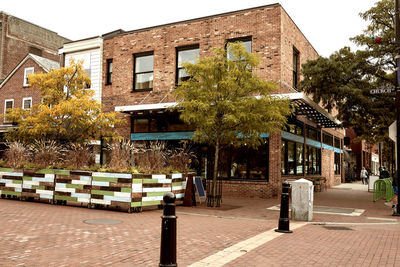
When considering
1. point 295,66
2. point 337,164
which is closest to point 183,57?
point 295,66

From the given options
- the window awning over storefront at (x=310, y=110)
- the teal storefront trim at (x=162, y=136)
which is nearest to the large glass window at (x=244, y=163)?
the teal storefront trim at (x=162, y=136)

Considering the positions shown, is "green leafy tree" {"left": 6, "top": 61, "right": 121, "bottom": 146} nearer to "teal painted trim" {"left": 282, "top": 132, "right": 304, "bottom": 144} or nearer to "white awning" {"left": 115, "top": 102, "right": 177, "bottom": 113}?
"white awning" {"left": 115, "top": 102, "right": 177, "bottom": 113}

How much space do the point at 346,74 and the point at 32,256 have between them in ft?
47.7

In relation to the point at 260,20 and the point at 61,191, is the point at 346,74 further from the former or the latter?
the point at 61,191

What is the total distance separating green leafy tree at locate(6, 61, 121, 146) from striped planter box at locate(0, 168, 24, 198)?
3168 mm

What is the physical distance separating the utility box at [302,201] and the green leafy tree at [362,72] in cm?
748

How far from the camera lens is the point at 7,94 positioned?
27438 mm

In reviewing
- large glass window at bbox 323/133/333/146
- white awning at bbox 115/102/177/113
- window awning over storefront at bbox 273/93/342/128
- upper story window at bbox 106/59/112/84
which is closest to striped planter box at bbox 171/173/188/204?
window awning over storefront at bbox 273/93/342/128


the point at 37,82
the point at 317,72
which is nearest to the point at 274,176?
the point at 317,72

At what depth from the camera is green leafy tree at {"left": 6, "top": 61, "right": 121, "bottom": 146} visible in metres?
15.6

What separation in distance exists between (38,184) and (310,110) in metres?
11.8

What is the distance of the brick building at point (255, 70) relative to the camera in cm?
1605

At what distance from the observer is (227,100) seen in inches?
471

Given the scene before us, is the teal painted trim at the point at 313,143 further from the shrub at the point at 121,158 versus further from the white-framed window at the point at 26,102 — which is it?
the white-framed window at the point at 26,102
